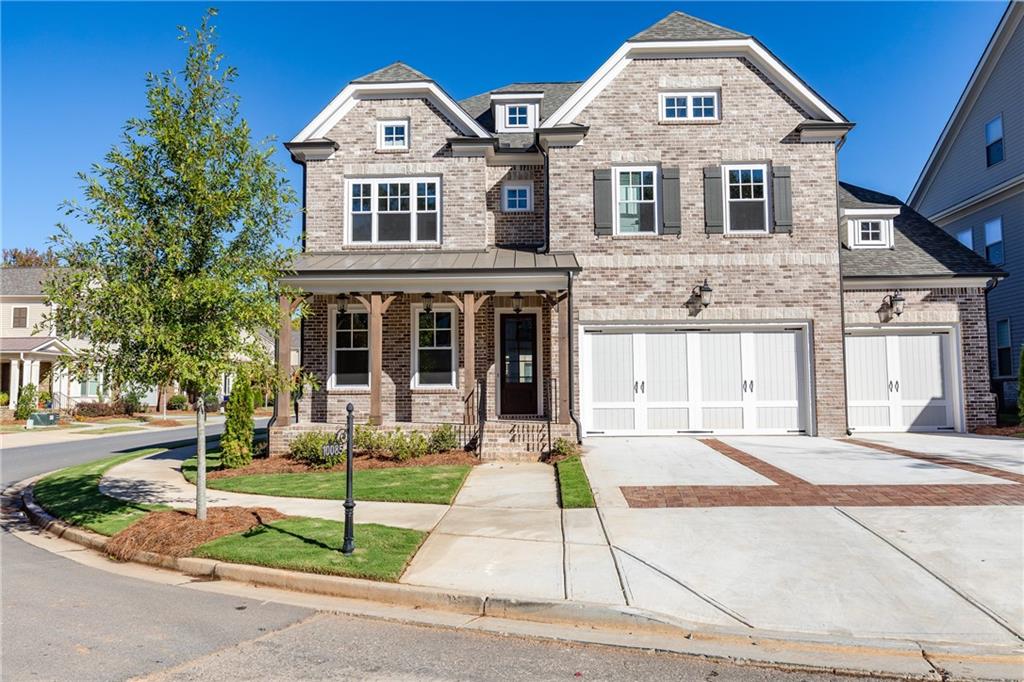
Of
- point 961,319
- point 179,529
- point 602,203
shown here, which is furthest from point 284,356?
point 961,319

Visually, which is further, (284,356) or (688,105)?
(688,105)

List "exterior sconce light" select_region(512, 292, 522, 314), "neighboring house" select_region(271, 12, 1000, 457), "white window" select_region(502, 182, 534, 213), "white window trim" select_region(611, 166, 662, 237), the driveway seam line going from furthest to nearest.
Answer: "white window" select_region(502, 182, 534, 213) → "white window trim" select_region(611, 166, 662, 237) → "neighboring house" select_region(271, 12, 1000, 457) → "exterior sconce light" select_region(512, 292, 522, 314) → the driveway seam line

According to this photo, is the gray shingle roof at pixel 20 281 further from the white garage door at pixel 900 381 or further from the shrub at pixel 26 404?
the white garage door at pixel 900 381

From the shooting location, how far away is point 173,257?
7699 mm

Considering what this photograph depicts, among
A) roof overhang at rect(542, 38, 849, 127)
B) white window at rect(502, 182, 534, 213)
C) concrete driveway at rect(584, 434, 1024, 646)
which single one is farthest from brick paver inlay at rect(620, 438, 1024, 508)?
roof overhang at rect(542, 38, 849, 127)

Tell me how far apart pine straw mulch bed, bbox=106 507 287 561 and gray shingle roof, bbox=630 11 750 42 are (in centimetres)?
1368

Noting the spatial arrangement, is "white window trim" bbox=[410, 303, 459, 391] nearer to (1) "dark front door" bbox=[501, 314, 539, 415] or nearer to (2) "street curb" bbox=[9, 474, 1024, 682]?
(1) "dark front door" bbox=[501, 314, 539, 415]

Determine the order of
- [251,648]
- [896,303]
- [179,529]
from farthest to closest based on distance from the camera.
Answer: [896,303], [179,529], [251,648]

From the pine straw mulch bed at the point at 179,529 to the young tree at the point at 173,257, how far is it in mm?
337

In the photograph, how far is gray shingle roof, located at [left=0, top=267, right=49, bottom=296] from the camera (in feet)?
121

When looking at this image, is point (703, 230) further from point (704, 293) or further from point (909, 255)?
point (909, 255)

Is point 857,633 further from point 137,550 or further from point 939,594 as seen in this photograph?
point 137,550

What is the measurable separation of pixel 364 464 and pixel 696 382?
788cm

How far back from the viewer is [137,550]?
753cm
